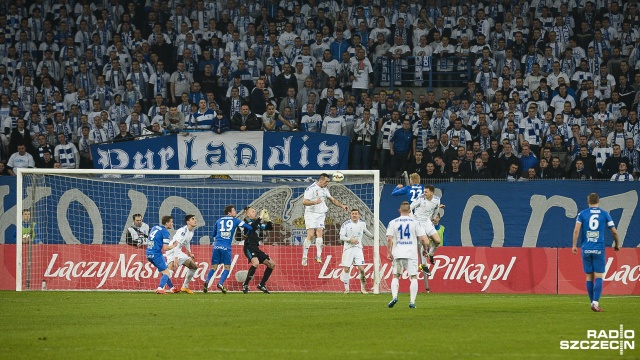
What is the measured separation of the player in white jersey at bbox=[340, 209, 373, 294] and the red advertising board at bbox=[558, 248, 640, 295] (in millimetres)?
5107

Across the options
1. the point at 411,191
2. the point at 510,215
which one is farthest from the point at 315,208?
the point at 510,215

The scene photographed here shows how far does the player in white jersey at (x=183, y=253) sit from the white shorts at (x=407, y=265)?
7.82 m

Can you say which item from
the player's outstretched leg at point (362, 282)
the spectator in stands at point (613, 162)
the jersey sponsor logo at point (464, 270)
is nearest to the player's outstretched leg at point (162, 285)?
the jersey sponsor logo at point (464, 270)

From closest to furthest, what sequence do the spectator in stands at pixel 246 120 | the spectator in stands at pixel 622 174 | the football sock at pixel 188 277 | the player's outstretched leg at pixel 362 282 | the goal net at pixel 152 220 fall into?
the football sock at pixel 188 277 → the player's outstretched leg at pixel 362 282 → the goal net at pixel 152 220 → the spectator in stands at pixel 622 174 → the spectator in stands at pixel 246 120

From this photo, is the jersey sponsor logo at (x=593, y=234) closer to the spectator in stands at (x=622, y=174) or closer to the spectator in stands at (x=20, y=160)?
the spectator in stands at (x=622, y=174)

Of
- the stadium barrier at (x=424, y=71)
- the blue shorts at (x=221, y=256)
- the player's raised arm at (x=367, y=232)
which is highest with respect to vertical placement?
the stadium barrier at (x=424, y=71)

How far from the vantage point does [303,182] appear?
28984mm

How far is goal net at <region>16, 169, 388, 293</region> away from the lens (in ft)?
93.1

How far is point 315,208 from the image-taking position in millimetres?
27469

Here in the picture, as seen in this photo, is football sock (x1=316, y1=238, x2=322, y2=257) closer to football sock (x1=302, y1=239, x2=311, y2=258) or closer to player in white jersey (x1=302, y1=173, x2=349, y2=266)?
player in white jersey (x1=302, y1=173, x2=349, y2=266)

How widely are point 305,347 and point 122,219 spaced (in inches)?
651

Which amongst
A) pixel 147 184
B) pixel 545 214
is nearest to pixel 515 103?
pixel 545 214

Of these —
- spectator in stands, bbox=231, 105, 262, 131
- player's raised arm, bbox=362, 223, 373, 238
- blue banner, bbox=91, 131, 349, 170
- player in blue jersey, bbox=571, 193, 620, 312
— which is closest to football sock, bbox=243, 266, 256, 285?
player's raised arm, bbox=362, 223, 373, 238

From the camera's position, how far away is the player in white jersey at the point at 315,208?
27.0 meters
